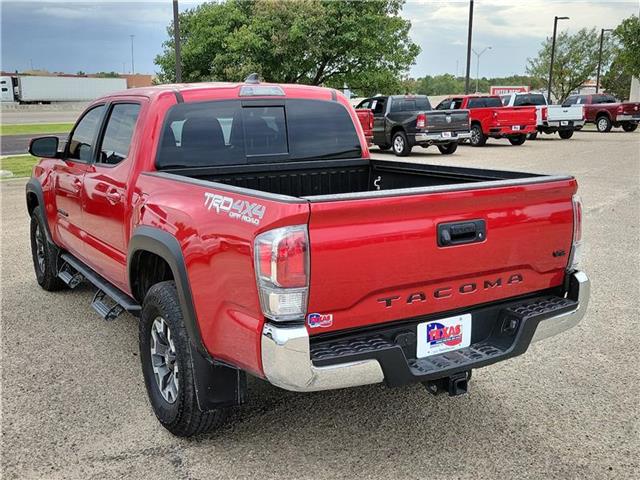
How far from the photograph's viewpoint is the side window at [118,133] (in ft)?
14.1

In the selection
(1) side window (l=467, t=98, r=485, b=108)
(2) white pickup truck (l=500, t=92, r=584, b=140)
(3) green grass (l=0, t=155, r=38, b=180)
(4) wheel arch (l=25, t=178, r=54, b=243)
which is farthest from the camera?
(2) white pickup truck (l=500, t=92, r=584, b=140)

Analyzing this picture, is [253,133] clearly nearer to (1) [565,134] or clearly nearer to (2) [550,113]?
(2) [550,113]

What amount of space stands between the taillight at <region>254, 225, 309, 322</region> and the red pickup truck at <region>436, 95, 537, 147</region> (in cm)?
2079

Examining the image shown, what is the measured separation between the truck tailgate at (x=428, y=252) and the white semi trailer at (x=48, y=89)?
68.9 meters

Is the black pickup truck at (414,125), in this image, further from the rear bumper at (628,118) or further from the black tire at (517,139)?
the rear bumper at (628,118)

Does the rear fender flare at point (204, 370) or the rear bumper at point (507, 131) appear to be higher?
the rear bumper at point (507, 131)

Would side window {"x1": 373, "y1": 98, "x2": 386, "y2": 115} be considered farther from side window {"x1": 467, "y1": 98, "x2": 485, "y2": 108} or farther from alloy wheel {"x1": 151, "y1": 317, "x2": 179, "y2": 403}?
alloy wheel {"x1": 151, "y1": 317, "x2": 179, "y2": 403}

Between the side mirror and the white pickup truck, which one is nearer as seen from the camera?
the side mirror

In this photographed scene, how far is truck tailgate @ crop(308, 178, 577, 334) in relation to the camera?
272cm

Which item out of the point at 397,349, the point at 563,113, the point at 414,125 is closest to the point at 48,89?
the point at 563,113

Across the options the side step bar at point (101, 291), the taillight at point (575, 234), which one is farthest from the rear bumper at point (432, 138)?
the taillight at point (575, 234)

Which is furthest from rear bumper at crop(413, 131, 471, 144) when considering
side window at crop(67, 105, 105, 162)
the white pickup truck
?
side window at crop(67, 105, 105, 162)

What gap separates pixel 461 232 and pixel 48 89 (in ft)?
243

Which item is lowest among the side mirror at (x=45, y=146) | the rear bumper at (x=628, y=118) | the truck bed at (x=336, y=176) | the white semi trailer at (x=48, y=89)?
the truck bed at (x=336, y=176)
